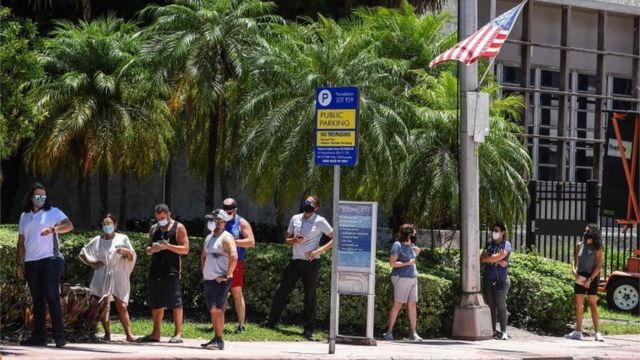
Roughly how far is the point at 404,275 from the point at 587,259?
10.8 ft

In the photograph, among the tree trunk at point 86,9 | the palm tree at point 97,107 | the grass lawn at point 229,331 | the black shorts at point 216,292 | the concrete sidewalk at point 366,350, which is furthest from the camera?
the tree trunk at point 86,9

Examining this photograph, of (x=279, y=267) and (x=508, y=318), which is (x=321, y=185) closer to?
(x=279, y=267)

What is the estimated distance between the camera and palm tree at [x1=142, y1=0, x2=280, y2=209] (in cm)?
1922

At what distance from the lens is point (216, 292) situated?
14727 mm

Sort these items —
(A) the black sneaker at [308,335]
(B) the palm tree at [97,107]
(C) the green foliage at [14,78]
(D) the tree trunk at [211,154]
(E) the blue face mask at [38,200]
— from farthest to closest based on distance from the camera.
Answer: (B) the palm tree at [97,107]
(D) the tree trunk at [211,154]
(A) the black sneaker at [308,335]
(C) the green foliage at [14,78]
(E) the blue face mask at [38,200]

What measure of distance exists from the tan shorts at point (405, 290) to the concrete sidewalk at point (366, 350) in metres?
0.64

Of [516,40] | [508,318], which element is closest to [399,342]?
[508,318]

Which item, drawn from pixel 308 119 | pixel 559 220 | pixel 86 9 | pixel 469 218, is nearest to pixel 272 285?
pixel 308 119

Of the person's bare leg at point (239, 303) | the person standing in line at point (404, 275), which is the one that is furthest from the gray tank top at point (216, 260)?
the person standing in line at point (404, 275)

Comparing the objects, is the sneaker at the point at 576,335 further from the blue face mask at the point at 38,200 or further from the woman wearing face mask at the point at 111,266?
the blue face mask at the point at 38,200

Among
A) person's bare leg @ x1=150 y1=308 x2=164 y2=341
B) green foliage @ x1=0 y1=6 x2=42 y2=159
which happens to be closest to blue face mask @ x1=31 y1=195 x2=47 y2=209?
green foliage @ x1=0 y1=6 x2=42 y2=159

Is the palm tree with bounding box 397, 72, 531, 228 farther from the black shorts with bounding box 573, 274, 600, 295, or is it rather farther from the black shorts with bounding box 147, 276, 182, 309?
the black shorts with bounding box 147, 276, 182, 309

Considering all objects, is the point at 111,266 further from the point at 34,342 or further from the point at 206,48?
the point at 206,48

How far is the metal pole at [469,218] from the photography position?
17.5m
